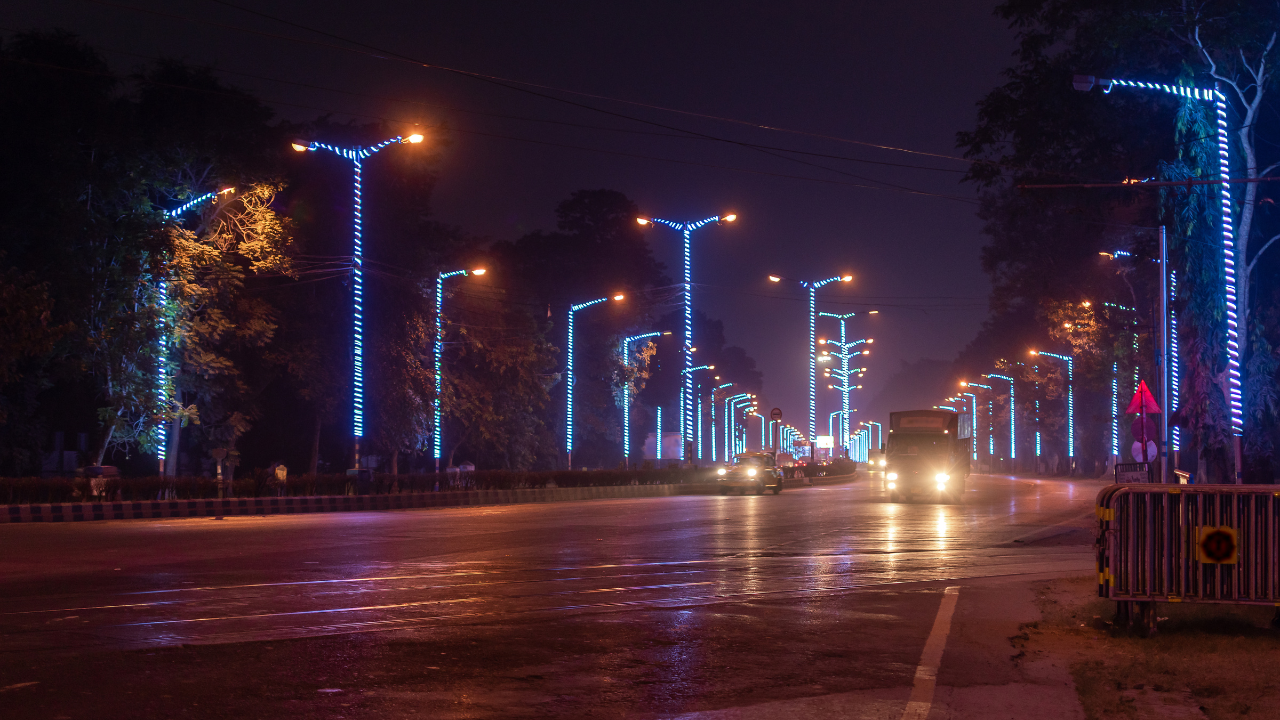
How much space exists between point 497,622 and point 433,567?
530 centimetres

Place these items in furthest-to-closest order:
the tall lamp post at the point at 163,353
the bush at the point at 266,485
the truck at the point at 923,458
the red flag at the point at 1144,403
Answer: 1. the truck at the point at 923,458
2. the tall lamp post at the point at 163,353
3. the bush at the point at 266,485
4. the red flag at the point at 1144,403

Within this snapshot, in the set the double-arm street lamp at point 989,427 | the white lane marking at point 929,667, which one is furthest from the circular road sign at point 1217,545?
the double-arm street lamp at point 989,427

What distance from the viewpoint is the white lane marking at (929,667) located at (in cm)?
721

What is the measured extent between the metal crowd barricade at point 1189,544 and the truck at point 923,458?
107ft

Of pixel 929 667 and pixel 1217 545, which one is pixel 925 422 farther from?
pixel 929 667

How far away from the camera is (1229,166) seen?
104 ft

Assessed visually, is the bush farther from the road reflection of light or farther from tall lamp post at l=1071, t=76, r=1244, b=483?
tall lamp post at l=1071, t=76, r=1244, b=483

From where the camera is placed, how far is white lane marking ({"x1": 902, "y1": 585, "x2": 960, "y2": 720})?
23.7 feet

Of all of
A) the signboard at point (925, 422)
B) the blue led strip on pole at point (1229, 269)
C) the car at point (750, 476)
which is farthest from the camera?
the car at point (750, 476)

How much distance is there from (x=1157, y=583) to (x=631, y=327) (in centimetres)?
7511

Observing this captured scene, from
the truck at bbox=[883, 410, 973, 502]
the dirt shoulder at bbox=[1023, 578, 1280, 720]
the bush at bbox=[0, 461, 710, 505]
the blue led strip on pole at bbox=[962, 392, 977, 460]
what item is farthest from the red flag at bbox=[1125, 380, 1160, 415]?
the blue led strip on pole at bbox=[962, 392, 977, 460]

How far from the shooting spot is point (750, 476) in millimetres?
50312

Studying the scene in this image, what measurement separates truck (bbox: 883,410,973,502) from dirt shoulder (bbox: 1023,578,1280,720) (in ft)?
102

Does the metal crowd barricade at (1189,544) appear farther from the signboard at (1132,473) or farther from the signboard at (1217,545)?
the signboard at (1132,473)
